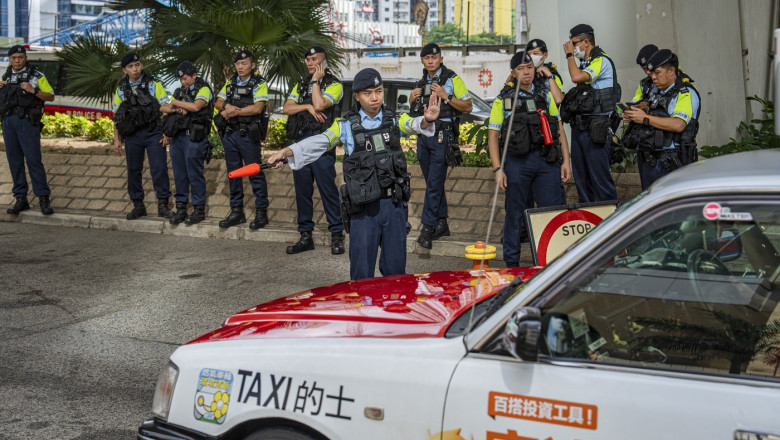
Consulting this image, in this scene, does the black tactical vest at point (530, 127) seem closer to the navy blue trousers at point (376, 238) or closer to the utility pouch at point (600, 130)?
the utility pouch at point (600, 130)

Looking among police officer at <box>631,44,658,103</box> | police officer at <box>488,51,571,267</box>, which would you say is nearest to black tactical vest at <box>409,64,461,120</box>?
police officer at <box>488,51,571,267</box>

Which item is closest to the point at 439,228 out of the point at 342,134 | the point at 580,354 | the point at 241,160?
the point at 241,160

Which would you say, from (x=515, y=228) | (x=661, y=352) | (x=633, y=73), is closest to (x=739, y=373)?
(x=661, y=352)

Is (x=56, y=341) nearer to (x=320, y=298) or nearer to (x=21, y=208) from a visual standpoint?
(x=320, y=298)

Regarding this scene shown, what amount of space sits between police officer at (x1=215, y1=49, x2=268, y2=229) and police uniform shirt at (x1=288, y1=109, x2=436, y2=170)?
400 cm

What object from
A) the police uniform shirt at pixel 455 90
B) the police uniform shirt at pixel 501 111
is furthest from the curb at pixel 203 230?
the police uniform shirt at pixel 501 111

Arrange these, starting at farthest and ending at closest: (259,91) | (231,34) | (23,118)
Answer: (231,34) → (23,118) → (259,91)

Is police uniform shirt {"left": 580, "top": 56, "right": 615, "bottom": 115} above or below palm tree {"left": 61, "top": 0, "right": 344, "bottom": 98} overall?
below

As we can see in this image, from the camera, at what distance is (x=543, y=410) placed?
8.77 ft

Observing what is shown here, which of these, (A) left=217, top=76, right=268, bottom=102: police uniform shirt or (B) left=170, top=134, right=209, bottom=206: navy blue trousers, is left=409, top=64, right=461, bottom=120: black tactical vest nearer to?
(A) left=217, top=76, right=268, bottom=102: police uniform shirt

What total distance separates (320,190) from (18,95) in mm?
4730

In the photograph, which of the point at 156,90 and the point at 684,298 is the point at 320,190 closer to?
the point at 156,90

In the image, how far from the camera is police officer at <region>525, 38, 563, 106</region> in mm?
7641

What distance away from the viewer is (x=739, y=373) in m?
2.63
